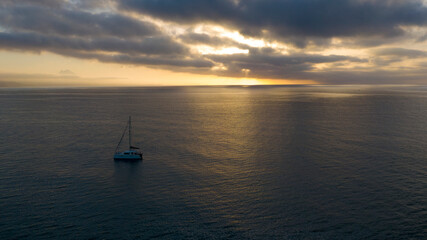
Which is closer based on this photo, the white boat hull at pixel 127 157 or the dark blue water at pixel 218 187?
the dark blue water at pixel 218 187

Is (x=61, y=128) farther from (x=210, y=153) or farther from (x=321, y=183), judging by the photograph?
(x=321, y=183)

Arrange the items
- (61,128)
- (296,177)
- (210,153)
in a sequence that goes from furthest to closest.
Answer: (61,128)
(210,153)
(296,177)

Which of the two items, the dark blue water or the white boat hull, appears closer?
the dark blue water

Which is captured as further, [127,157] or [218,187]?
[127,157]

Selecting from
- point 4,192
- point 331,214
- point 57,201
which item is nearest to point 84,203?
point 57,201

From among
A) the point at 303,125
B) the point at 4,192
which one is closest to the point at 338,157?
the point at 303,125

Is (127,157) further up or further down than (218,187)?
further up

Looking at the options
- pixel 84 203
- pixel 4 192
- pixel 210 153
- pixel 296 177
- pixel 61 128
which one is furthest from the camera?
pixel 61 128

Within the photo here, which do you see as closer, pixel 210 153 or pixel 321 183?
pixel 321 183

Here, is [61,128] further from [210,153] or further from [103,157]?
[210,153]
